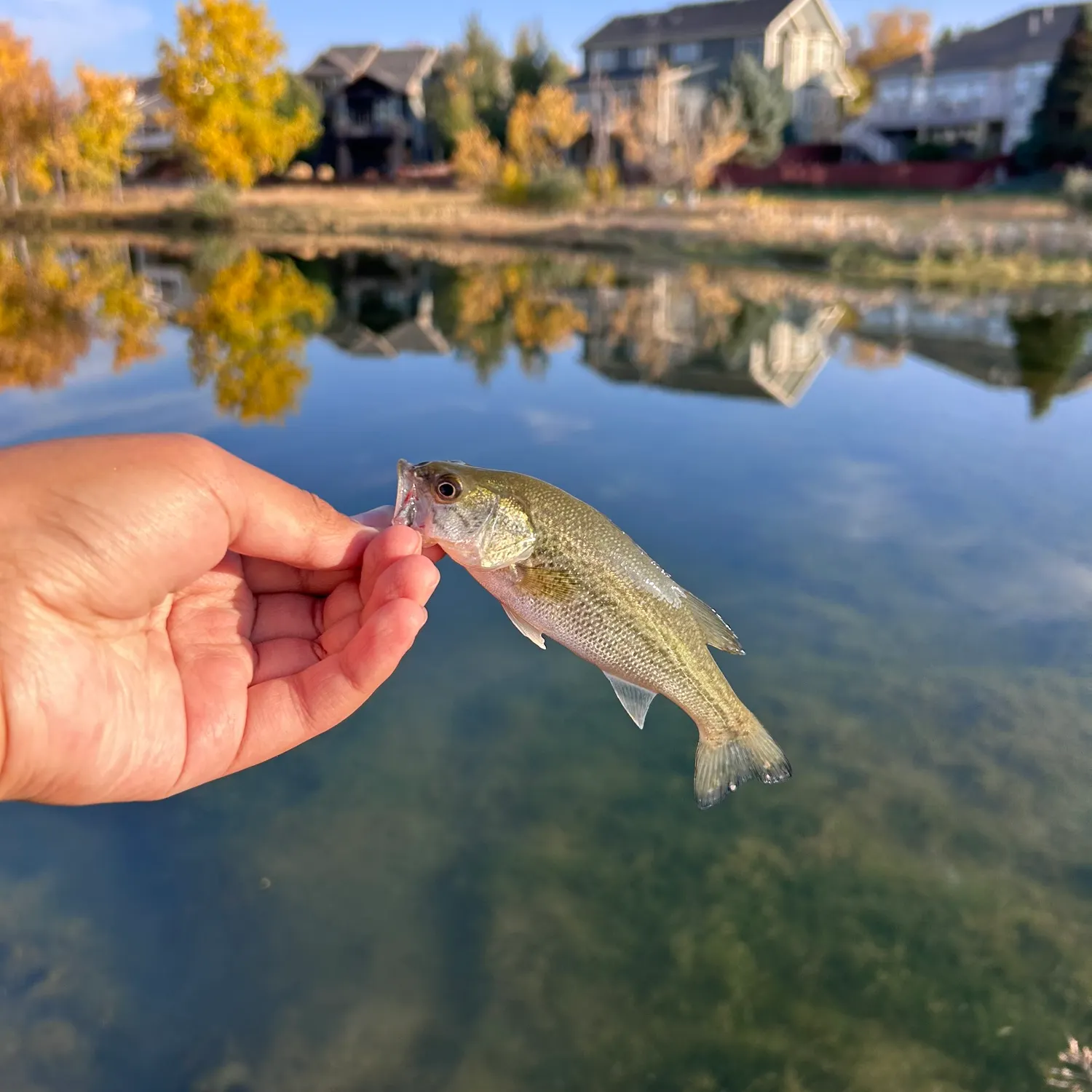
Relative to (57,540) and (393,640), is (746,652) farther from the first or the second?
(57,540)

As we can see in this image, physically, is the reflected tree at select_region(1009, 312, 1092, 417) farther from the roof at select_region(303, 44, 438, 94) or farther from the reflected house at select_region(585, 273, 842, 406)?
the roof at select_region(303, 44, 438, 94)

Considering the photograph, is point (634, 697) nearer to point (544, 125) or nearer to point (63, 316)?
point (63, 316)

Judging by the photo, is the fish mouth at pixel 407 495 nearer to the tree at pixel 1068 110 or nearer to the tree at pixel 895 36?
the tree at pixel 1068 110

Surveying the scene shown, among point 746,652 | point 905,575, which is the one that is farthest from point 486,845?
point 905,575

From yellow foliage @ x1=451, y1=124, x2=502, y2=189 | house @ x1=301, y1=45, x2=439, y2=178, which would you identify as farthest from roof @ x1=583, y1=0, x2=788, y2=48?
yellow foliage @ x1=451, y1=124, x2=502, y2=189

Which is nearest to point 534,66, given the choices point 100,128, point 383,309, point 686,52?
point 686,52

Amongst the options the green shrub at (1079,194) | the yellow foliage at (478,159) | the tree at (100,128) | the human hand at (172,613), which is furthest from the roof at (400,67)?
the human hand at (172,613)
